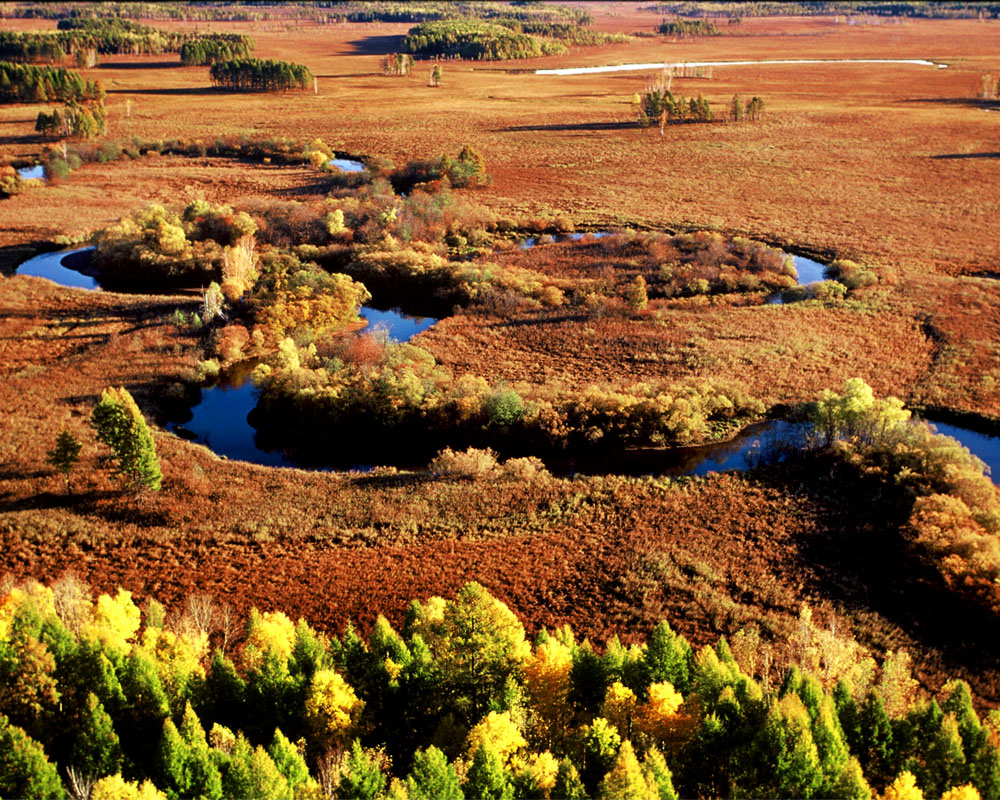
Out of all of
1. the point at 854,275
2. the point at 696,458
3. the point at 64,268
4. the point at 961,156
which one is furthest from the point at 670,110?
the point at 696,458

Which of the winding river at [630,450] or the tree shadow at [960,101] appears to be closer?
the winding river at [630,450]

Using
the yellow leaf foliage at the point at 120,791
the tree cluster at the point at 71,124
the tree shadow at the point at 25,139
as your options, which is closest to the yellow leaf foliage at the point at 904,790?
the yellow leaf foliage at the point at 120,791

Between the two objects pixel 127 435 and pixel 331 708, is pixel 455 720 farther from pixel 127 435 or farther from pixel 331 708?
pixel 127 435

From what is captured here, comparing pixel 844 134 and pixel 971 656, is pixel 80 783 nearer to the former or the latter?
pixel 971 656

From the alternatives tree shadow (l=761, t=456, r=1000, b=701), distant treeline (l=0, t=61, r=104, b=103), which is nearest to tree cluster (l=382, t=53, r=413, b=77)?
distant treeline (l=0, t=61, r=104, b=103)

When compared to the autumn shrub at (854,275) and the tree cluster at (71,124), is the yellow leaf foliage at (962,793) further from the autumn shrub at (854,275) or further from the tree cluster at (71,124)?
the tree cluster at (71,124)

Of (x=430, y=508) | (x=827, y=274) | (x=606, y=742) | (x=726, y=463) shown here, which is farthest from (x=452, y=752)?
(x=827, y=274)

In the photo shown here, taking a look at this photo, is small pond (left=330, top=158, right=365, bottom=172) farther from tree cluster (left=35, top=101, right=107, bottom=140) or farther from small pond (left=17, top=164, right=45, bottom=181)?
tree cluster (left=35, top=101, right=107, bottom=140)
